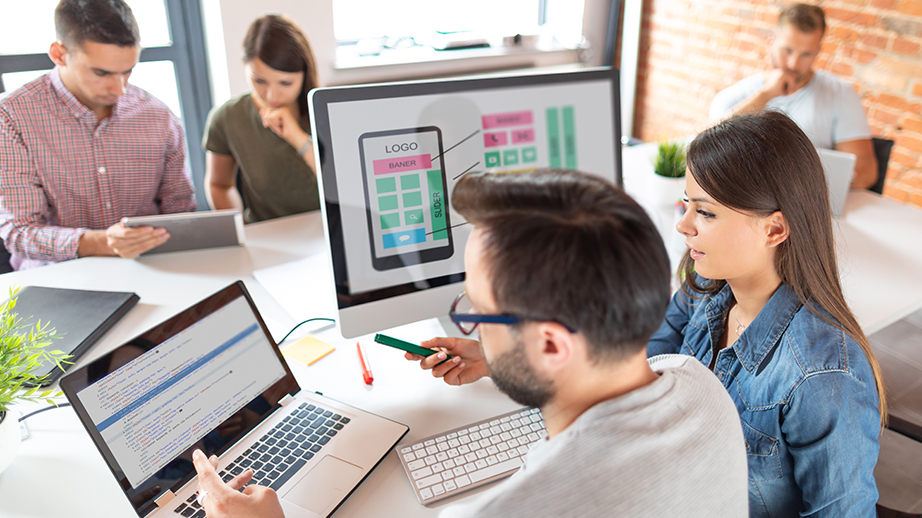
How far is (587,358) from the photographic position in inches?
27.1

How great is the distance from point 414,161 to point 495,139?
19 cm

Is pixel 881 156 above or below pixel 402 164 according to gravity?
below

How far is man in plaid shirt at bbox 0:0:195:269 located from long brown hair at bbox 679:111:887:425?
1.36 m

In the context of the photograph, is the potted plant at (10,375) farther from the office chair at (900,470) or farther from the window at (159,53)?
the window at (159,53)

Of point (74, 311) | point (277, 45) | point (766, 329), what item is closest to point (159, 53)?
point (277, 45)

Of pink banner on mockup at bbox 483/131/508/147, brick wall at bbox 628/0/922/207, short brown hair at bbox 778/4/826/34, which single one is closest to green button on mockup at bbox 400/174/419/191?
pink banner on mockup at bbox 483/131/508/147

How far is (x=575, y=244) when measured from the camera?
635mm

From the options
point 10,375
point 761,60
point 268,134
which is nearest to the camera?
point 10,375

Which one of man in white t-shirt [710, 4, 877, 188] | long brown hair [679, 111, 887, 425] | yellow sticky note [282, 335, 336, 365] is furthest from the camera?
man in white t-shirt [710, 4, 877, 188]

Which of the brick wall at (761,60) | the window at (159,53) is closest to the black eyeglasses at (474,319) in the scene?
the brick wall at (761,60)

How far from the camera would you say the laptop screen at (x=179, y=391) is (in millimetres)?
837

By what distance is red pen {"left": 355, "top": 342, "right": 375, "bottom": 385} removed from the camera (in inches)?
45.3

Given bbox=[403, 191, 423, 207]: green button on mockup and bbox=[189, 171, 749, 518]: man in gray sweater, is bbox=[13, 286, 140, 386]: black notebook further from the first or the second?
bbox=[189, 171, 749, 518]: man in gray sweater

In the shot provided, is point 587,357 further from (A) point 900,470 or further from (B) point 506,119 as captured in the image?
(A) point 900,470
